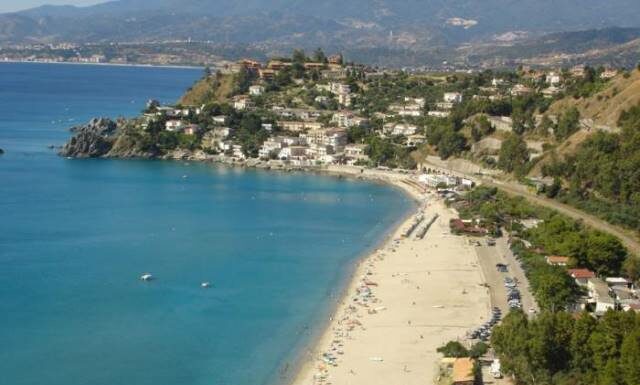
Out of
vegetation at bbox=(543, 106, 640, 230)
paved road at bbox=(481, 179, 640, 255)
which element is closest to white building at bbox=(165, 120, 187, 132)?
paved road at bbox=(481, 179, 640, 255)

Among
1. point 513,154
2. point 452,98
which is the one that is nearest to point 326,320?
point 513,154

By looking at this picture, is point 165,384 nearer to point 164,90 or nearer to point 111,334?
point 111,334

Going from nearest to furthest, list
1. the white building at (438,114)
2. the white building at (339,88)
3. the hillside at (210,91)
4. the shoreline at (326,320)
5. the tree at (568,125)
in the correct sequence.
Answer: the shoreline at (326,320)
the tree at (568,125)
the white building at (438,114)
the white building at (339,88)
the hillside at (210,91)

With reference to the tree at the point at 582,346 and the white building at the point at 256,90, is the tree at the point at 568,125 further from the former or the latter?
the white building at the point at 256,90

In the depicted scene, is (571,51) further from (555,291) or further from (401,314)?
(401,314)

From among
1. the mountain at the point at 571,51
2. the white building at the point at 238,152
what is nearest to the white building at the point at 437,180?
the white building at the point at 238,152

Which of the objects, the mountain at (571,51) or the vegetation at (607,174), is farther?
the mountain at (571,51)
